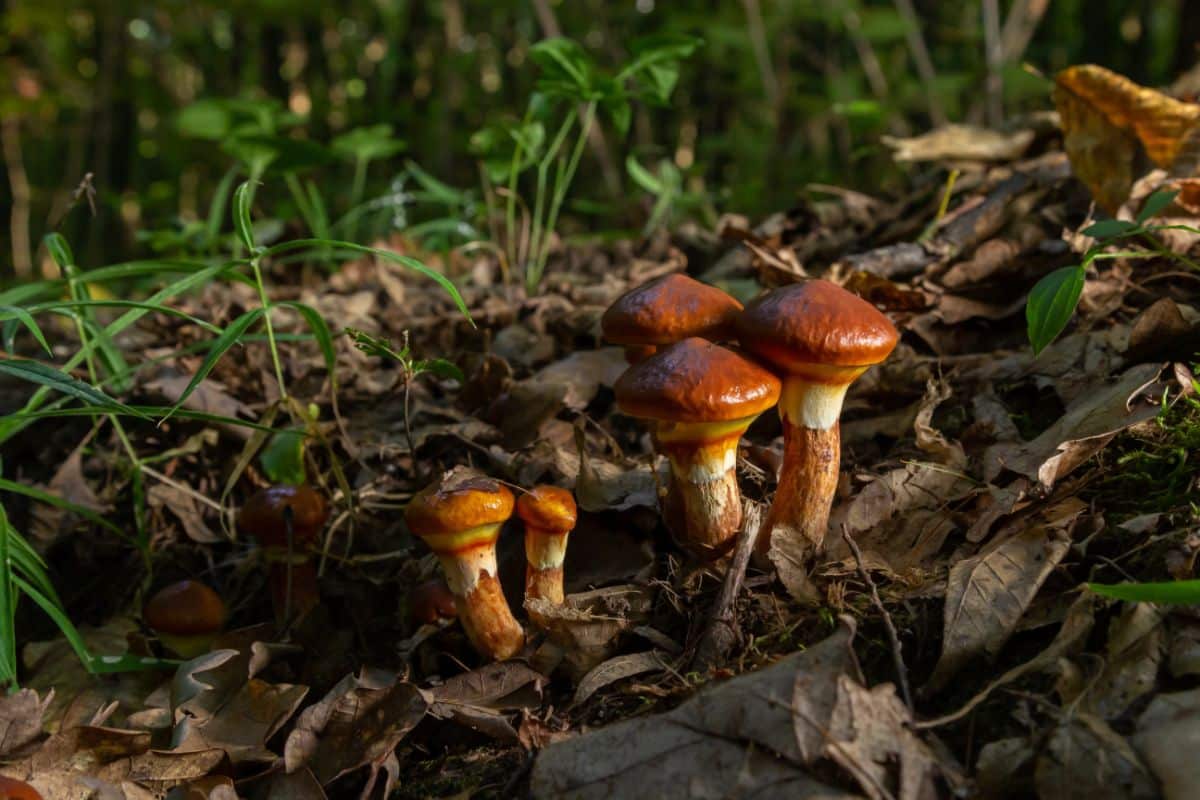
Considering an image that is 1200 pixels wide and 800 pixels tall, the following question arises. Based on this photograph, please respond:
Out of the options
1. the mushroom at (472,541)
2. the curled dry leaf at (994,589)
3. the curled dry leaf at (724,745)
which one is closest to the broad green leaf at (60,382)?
the mushroom at (472,541)

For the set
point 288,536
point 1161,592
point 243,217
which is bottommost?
point 288,536

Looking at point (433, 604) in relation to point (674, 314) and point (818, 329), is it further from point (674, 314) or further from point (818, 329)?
point (818, 329)

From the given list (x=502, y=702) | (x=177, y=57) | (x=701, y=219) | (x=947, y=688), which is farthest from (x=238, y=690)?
(x=177, y=57)

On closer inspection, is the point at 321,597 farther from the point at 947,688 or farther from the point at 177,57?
the point at 177,57

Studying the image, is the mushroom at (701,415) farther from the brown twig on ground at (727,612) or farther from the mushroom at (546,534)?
the mushroom at (546,534)

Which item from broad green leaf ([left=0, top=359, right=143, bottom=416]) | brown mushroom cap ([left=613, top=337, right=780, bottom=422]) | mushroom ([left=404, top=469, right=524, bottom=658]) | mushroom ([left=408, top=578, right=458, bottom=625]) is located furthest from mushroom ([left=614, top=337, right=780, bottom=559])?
A: broad green leaf ([left=0, top=359, right=143, bottom=416])

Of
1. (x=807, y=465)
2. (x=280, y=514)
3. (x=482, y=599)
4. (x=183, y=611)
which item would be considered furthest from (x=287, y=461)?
(x=807, y=465)

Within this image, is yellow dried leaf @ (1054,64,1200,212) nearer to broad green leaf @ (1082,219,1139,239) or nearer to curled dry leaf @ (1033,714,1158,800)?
broad green leaf @ (1082,219,1139,239)
